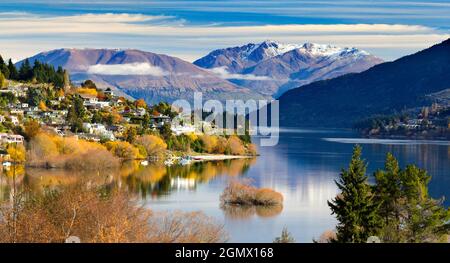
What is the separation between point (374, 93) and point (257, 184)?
143m

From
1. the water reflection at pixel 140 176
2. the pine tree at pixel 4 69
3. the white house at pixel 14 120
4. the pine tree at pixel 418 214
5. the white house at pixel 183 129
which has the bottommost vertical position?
the water reflection at pixel 140 176

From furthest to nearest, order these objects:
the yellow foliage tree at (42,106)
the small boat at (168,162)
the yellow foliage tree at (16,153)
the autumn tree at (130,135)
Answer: the yellow foliage tree at (42,106) → the autumn tree at (130,135) → the small boat at (168,162) → the yellow foliage tree at (16,153)

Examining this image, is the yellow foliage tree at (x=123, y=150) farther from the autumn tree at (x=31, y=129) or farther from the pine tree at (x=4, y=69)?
the pine tree at (x=4, y=69)

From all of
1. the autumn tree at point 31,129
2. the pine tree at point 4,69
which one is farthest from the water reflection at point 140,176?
the pine tree at point 4,69

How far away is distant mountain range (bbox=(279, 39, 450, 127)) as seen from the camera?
502ft

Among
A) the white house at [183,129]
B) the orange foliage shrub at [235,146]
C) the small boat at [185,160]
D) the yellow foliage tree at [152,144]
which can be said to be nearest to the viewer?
the small boat at [185,160]

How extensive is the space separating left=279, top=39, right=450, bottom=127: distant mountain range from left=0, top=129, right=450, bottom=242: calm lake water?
311 ft

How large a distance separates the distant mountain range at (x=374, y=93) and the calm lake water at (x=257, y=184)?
94.8m

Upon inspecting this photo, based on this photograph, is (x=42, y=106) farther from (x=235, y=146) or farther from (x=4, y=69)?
(x=235, y=146)

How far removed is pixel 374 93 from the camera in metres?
174

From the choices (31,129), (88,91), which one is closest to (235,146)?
(31,129)

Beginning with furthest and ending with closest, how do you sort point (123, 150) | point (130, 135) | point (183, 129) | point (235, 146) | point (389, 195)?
1. point (183, 129)
2. point (235, 146)
3. point (130, 135)
4. point (123, 150)
5. point (389, 195)

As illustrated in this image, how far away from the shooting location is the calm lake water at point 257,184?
73.9ft
